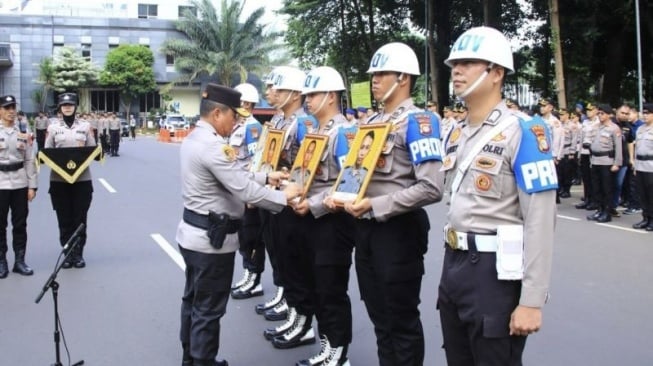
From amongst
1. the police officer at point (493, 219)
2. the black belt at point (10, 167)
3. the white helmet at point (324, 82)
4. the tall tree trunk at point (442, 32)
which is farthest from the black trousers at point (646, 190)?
the tall tree trunk at point (442, 32)

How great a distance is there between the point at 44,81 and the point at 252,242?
5399cm

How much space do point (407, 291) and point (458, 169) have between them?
111 cm

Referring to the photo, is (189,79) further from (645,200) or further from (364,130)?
(364,130)

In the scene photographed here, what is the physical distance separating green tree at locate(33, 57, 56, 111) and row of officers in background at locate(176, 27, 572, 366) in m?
53.1

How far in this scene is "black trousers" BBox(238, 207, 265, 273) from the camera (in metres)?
6.37

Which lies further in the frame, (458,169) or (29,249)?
(29,249)

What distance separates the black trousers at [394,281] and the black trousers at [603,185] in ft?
28.8

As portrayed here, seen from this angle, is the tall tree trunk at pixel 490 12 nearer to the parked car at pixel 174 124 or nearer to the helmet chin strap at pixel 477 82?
the helmet chin strap at pixel 477 82

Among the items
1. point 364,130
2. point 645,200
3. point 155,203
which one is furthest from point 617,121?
point 364,130

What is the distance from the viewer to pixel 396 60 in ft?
13.0

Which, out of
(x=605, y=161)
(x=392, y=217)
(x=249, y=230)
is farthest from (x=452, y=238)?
(x=605, y=161)

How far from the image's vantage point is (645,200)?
423 inches

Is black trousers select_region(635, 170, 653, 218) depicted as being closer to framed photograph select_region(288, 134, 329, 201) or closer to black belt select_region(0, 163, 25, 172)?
framed photograph select_region(288, 134, 329, 201)

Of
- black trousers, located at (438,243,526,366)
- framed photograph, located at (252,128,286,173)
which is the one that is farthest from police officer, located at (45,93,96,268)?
black trousers, located at (438,243,526,366)
